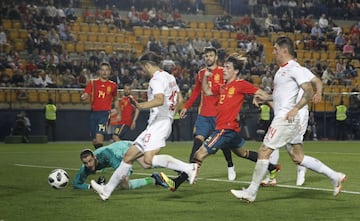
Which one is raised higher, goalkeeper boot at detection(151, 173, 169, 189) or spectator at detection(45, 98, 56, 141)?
goalkeeper boot at detection(151, 173, 169, 189)

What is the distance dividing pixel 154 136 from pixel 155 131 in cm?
9

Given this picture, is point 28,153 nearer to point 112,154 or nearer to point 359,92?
point 112,154

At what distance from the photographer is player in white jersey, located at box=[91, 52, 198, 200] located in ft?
38.9

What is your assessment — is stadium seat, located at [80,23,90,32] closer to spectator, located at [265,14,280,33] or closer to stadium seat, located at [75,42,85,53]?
stadium seat, located at [75,42,85,53]

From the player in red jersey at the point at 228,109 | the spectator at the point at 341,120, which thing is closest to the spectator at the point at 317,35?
the spectator at the point at 341,120

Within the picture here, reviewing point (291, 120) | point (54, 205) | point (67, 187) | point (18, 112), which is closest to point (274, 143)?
point (291, 120)

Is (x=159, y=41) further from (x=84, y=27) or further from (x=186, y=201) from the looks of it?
(x=186, y=201)

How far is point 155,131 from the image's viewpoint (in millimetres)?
12062

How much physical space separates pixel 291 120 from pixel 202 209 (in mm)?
1718

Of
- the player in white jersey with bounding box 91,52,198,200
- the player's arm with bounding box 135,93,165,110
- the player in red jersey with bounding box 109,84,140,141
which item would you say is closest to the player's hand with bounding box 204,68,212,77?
the player in white jersey with bounding box 91,52,198,200

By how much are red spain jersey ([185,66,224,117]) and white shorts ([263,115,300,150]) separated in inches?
172

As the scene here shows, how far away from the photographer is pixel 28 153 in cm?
→ 2541

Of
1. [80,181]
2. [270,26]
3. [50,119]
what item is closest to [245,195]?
[80,181]

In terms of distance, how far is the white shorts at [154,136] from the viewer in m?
11.9
